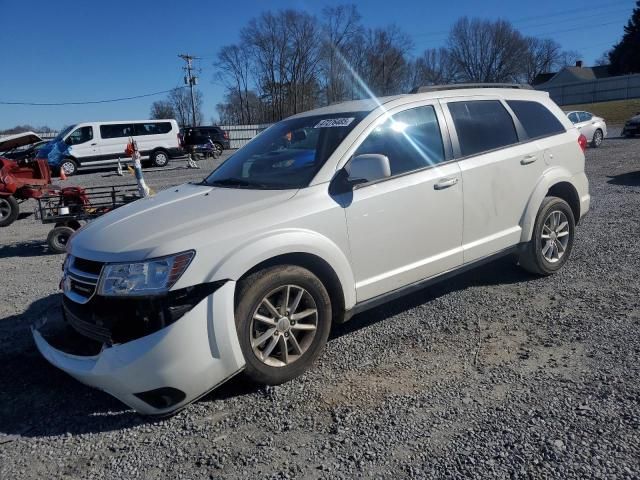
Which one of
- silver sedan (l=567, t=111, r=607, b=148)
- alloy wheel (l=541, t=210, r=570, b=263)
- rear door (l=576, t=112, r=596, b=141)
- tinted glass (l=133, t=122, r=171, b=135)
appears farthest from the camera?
tinted glass (l=133, t=122, r=171, b=135)

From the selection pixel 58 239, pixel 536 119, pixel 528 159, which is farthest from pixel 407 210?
pixel 58 239

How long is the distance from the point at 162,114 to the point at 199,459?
272ft

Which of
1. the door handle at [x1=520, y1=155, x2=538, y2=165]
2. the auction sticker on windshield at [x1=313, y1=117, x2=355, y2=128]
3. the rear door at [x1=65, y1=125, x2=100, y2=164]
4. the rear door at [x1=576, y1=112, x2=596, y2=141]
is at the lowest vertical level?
the door handle at [x1=520, y1=155, x2=538, y2=165]

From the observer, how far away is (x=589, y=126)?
1962 centimetres

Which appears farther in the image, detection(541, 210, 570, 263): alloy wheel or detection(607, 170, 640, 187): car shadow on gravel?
detection(607, 170, 640, 187): car shadow on gravel

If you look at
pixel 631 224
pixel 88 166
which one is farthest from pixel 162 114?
pixel 631 224

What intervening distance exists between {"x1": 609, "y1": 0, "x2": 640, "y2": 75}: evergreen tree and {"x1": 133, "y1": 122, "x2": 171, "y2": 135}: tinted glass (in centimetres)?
6221

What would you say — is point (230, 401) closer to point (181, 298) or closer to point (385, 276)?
point (181, 298)

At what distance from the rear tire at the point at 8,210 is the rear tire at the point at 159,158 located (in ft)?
46.8

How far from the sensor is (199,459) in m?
2.53

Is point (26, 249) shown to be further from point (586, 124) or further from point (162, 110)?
point (162, 110)

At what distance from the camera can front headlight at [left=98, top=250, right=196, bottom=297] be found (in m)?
2.69

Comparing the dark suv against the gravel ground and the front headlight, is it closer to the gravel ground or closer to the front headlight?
the gravel ground

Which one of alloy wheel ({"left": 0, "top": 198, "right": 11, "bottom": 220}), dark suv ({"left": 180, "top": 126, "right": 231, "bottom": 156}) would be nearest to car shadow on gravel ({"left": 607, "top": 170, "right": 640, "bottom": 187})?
alloy wheel ({"left": 0, "top": 198, "right": 11, "bottom": 220})
